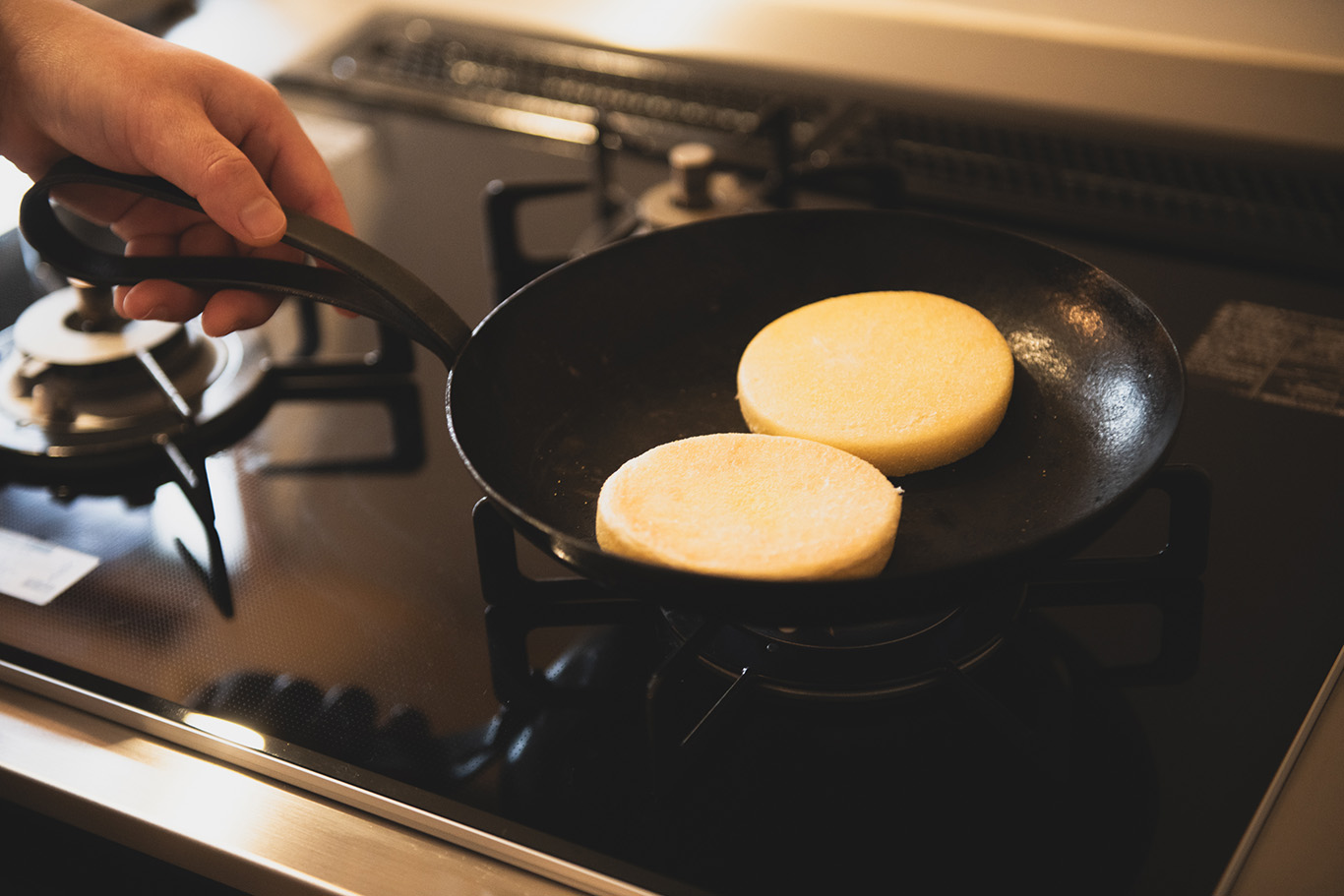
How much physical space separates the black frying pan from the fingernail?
1cm

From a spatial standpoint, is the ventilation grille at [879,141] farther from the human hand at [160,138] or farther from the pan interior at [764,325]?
the human hand at [160,138]

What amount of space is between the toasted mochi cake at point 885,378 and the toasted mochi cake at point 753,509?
0.21ft

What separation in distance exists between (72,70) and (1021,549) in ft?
2.75

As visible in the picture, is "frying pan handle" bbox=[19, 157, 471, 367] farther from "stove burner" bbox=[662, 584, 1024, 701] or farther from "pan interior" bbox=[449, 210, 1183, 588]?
"stove burner" bbox=[662, 584, 1024, 701]

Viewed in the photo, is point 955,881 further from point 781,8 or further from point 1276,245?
point 781,8

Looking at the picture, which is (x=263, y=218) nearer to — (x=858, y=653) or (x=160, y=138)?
(x=160, y=138)

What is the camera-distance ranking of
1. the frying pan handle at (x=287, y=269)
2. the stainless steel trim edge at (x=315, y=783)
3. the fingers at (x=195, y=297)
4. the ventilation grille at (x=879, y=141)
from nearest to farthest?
the stainless steel trim edge at (x=315, y=783) → the frying pan handle at (x=287, y=269) → the fingers at (x=195, y=297) → the ventilation grille at (x=879, y=141)

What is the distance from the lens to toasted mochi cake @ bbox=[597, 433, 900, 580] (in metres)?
0.66

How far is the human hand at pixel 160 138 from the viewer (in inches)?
33.5

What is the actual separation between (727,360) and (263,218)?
0.41 metres

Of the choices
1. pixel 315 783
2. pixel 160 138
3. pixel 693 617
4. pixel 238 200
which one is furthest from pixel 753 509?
pixel 160 138

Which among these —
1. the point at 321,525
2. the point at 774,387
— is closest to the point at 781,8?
the point at 774,387

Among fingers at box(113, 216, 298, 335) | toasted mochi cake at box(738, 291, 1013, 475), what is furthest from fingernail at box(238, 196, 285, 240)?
toasted mochi cake at box(738, 291, 1013, 475)

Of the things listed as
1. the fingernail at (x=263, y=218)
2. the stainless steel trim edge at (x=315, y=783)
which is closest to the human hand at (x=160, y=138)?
the fingernail at (x=263, y=218)
